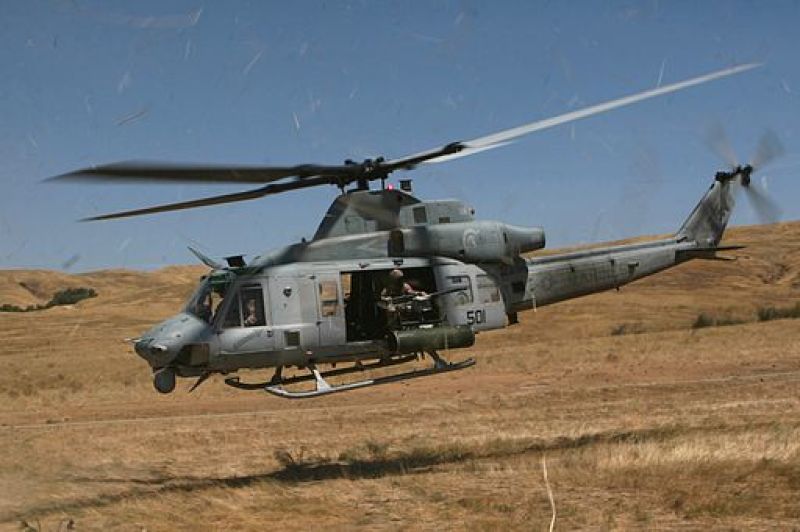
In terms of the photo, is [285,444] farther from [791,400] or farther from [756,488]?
[791,400]

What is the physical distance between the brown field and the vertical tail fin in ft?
12.0

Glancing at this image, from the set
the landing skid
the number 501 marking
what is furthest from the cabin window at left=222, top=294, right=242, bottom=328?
the number 501 marking

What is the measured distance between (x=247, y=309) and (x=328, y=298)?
1274 mm

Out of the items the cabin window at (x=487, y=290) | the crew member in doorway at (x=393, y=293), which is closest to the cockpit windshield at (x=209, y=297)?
the crew member in doorway at (x=393, y=293)

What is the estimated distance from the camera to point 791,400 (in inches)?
663

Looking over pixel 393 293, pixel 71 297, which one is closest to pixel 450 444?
pixel 393 293

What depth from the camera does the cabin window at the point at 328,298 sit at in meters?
12.5

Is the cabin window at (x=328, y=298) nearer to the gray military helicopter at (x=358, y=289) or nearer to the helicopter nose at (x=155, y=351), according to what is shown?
the gray military helicopter at (x=358, y=289)

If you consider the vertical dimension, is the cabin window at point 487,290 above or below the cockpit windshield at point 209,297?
below

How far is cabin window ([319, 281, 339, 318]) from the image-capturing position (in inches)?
494

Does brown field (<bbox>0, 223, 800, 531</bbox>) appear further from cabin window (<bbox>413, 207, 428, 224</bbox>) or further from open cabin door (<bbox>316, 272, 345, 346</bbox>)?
cabin window (<bbox>413, 207, 428, 224</bbox>)

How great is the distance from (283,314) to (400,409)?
7.96 meters

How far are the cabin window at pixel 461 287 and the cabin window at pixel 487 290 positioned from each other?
0.26 metres

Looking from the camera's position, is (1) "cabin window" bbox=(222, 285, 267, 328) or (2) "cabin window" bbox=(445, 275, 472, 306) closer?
(1) "cabin window" bbox=(222, 285, 267, 328)
